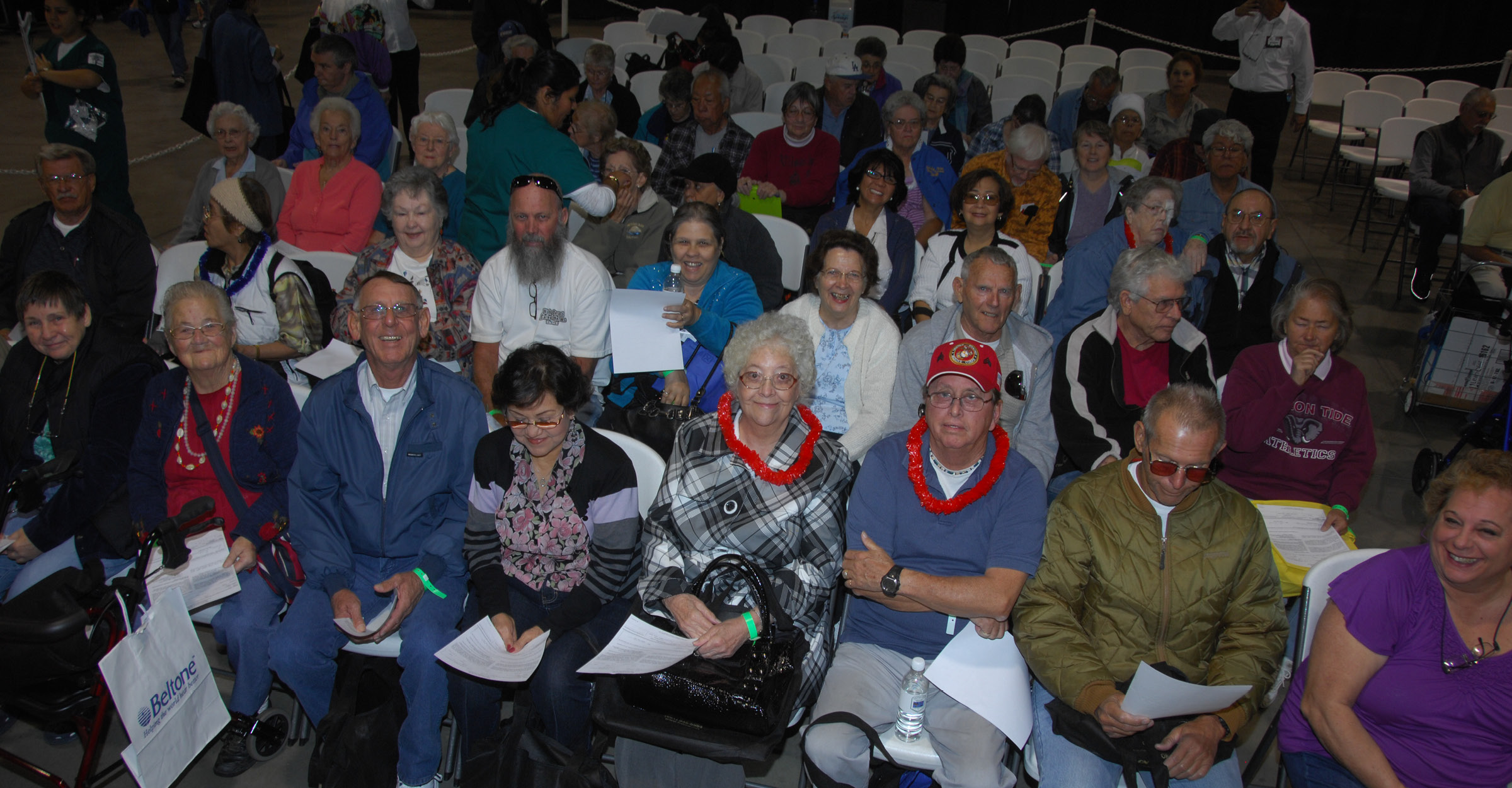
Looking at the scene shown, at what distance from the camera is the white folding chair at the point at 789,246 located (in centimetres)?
464

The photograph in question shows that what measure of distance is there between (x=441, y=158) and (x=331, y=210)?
0.70 m

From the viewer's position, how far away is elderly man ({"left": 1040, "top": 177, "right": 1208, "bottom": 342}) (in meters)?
3.98

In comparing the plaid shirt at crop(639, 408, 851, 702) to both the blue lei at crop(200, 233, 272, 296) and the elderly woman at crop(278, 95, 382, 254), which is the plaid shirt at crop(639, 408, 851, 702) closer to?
the blue lei at crop(200, 233, 272, 296)

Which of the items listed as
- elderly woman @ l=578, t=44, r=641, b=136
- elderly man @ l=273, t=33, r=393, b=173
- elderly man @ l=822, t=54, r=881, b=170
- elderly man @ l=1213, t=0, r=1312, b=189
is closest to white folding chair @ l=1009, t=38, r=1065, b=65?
elderly man @ l=1213, t=0, r=1312, b=189

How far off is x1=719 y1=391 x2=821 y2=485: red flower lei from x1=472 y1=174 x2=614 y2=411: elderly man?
3.41 feet

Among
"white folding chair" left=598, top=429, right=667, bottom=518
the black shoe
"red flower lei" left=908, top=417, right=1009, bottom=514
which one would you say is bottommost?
the black shoe

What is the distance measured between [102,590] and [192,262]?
1.85 metres

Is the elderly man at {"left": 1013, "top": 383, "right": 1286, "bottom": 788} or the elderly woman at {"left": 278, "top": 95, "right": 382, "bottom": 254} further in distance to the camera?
the elderly woman at {"left": 278, "top": 95, "right": 382, "bottom": 254}

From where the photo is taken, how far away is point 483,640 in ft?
8.05

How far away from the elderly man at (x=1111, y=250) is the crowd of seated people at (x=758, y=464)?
0.02m

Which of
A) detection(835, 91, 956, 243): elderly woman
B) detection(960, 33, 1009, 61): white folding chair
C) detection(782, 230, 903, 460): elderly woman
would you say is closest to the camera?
detection(782, 230, 903, 460): elderly woman

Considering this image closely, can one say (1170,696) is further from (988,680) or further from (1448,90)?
(1448,90)

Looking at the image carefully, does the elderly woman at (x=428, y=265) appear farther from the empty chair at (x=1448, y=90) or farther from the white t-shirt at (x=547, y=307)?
the empty chair at (x=1448, y=90)

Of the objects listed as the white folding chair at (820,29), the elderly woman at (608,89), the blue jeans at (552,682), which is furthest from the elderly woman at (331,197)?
the white folding chair at (820,29)
